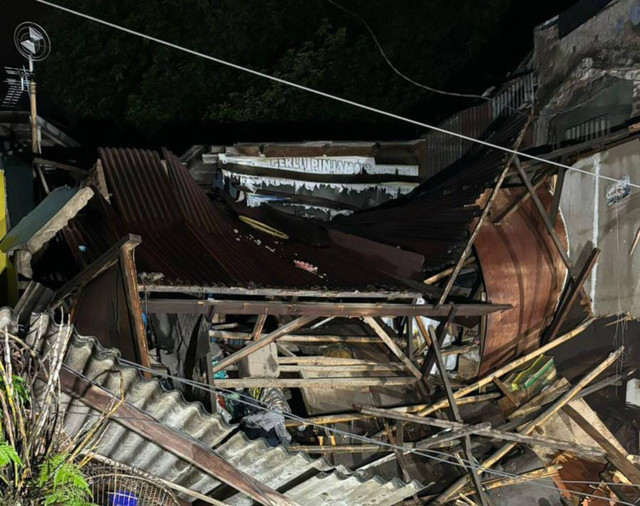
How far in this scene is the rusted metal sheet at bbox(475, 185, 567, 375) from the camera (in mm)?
9499

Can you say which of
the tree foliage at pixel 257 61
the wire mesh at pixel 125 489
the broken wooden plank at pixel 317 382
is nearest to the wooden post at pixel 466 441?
the broken wooden plank at pixel 317 382

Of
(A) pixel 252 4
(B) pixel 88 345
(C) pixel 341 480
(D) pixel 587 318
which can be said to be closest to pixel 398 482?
(C) pixel 341 480

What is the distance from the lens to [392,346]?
30.1 feet

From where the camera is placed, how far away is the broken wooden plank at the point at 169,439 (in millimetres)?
5477

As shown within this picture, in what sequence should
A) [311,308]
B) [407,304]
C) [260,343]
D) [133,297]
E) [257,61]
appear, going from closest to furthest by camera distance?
[133,297] → [311,308] → [260,343] → [407,304] → [257,61]

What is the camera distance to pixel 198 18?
18125mm

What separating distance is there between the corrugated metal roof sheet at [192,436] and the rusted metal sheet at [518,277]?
3417 mm

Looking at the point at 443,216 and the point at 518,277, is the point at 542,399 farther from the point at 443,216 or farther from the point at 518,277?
the point at 443,216

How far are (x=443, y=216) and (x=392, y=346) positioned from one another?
221 cm

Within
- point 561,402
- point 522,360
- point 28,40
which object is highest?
point 28,40

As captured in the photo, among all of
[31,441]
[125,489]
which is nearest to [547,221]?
[125,489]

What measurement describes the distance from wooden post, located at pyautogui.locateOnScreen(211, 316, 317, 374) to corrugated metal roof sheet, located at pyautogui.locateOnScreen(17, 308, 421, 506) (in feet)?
6.57

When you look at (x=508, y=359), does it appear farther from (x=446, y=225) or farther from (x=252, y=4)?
(x=252, y=4)

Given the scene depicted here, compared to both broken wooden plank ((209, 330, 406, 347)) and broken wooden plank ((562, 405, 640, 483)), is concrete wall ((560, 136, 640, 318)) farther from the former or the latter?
broken wooden plank ((209, 330, 406, 347))
